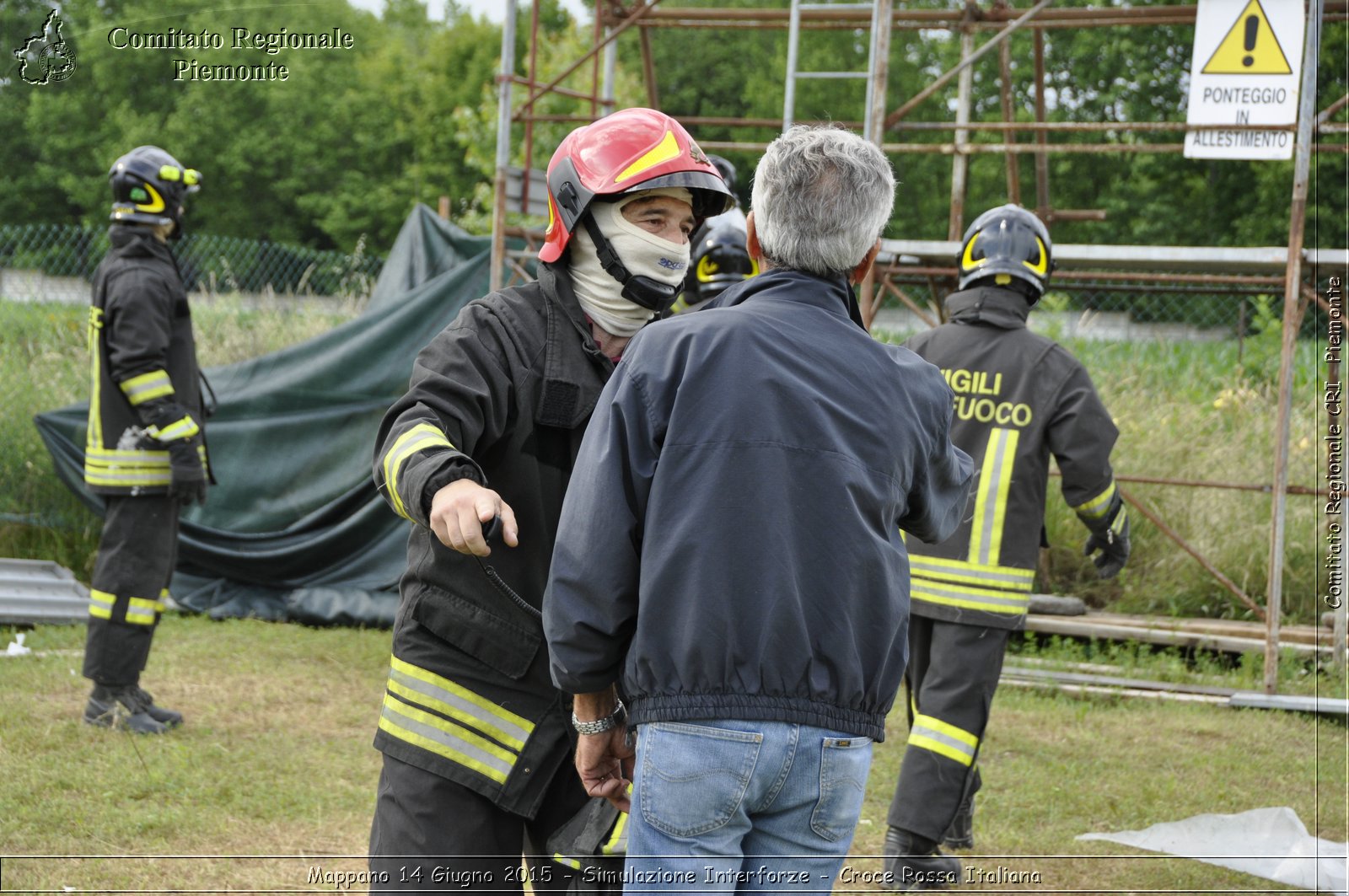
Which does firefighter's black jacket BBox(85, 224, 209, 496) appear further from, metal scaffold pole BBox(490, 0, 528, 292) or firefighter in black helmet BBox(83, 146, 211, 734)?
metal scaffold pole BBox(490, 0, 528, 292)

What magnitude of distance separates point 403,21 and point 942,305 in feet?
109

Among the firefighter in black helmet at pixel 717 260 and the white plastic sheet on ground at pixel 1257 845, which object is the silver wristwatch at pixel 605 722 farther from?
the firefighter in black helmet at pixel 717 260

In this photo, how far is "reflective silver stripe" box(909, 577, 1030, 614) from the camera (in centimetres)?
462

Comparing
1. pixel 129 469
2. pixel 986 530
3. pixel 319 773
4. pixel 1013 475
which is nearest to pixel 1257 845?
pixel 986 530

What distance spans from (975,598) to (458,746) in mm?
2714

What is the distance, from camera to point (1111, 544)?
191 inches

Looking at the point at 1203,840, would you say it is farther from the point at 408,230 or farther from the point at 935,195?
the point at 935,195

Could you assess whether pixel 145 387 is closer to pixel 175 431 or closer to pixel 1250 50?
pixel 175 431

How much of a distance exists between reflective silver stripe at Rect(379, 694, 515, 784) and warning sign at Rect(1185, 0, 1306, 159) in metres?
5.75

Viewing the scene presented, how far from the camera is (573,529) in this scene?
80.0 inches

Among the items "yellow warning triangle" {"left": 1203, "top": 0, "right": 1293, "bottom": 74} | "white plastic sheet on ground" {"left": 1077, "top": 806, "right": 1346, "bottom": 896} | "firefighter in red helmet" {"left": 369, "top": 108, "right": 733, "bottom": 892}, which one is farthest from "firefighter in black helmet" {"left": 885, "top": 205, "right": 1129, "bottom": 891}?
"yellow warning triangle" {"left": 1203, "top": 0, "right": 1293, "bottom": 74}

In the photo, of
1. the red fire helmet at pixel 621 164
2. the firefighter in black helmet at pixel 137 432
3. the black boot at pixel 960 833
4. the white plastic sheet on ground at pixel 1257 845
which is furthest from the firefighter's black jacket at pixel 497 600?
the firefighter in black helmet at pixel 137 432

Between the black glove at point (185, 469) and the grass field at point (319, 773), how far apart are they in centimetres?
110

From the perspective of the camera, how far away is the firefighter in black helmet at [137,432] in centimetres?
570
